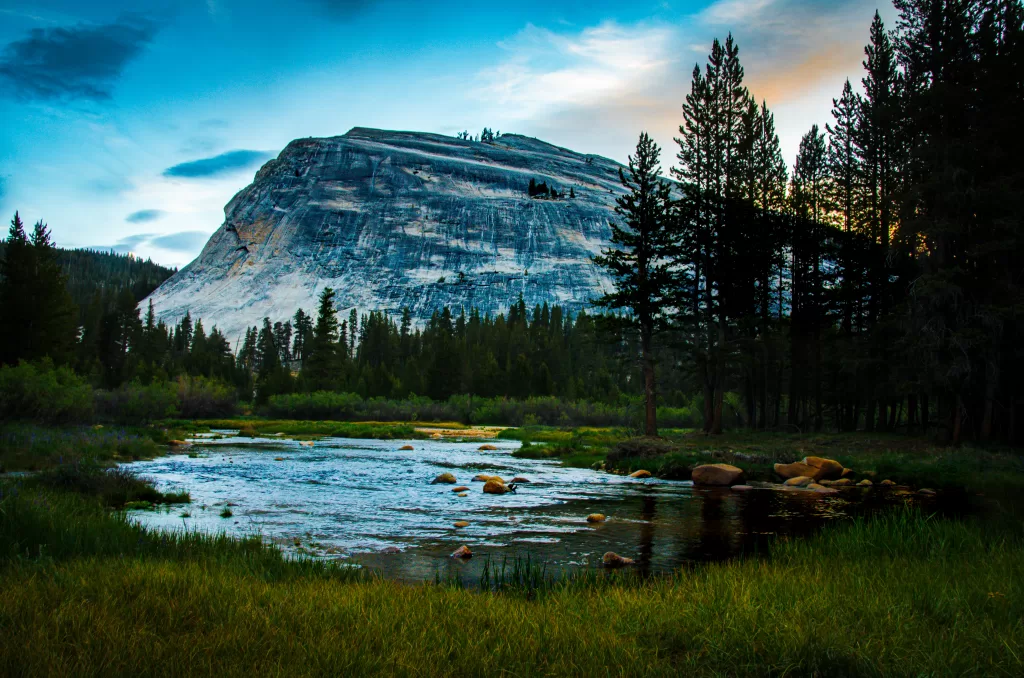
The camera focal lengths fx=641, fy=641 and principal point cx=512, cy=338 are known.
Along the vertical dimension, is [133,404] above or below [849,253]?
below

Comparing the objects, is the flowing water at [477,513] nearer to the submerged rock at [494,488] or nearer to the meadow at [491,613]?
the submerged rock at [494,488]

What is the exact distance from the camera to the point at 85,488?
13406 mm

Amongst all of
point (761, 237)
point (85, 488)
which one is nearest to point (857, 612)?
point (85, 488)

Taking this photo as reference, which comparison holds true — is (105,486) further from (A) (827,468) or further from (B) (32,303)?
(B) (32,303)

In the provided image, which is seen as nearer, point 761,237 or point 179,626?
point 179,626

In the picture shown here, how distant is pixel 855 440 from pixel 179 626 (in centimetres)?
2956

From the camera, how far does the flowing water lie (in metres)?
9.80

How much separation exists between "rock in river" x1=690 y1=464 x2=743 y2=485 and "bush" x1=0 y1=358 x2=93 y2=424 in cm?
2692

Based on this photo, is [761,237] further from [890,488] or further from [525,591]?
[525,591]

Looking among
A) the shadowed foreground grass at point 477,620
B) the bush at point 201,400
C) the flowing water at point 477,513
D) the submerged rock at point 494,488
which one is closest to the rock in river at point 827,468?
the flowing water at point 477,513

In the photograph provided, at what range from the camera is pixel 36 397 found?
92.8ft

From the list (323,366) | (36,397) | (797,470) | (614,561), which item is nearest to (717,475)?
(797,470)

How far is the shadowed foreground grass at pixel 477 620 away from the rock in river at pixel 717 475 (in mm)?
12499

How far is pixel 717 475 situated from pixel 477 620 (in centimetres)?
1617
